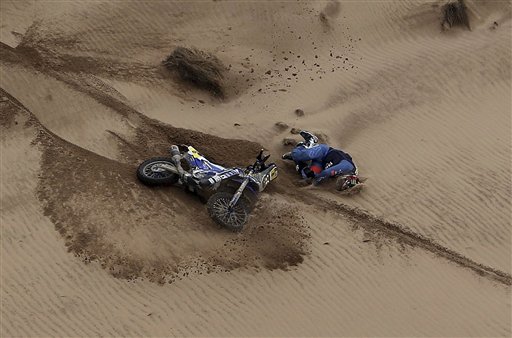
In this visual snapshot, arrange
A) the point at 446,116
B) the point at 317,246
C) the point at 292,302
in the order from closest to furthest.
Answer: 1. the point at 292,302
2. the point at 317,246
3. the point at 446,116

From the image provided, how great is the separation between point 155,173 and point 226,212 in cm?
155

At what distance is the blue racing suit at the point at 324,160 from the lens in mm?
10523

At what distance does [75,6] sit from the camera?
1436 cm

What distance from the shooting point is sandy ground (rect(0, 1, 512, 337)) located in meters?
→ 8.73

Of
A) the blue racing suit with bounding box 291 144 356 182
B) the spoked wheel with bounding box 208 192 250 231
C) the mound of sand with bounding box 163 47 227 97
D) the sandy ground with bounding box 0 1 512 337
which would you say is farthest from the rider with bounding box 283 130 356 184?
the mound of sand with bounding box 163 47 227 97

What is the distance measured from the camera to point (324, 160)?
35.6 ft

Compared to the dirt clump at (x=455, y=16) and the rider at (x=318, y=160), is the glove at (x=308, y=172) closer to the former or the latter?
the rider at (x=318, y=160)

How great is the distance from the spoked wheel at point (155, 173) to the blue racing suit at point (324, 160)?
7.62ft

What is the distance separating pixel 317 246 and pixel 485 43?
8.00 meters

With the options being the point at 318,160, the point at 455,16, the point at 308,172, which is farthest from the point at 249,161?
the point at 455,16

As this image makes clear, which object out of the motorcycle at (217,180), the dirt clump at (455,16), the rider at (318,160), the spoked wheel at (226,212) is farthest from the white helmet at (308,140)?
the dirt clump at (455,16)

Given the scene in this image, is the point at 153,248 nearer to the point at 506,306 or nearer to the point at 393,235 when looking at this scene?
the point at 393,235

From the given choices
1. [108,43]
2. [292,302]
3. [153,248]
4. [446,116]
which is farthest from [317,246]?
[108,43]

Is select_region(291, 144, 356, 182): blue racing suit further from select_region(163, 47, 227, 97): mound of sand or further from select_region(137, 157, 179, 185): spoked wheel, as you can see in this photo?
select_region(163, 47, 227, 97): mound of sand
